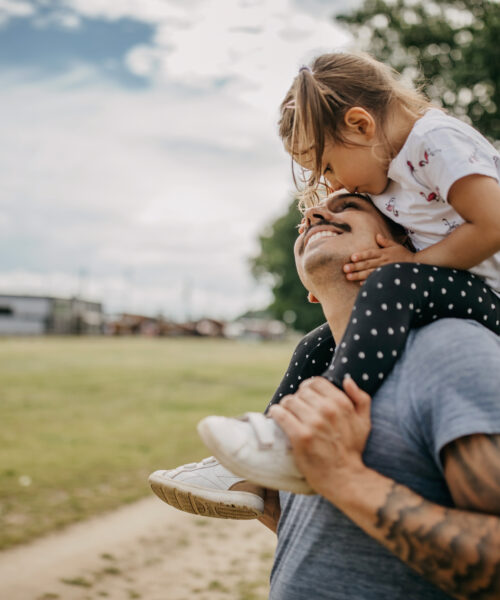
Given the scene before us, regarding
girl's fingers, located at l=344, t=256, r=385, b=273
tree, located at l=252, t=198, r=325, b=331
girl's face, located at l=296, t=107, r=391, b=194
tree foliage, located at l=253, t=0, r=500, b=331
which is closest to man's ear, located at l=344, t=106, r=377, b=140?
girl's face, located at l=296, t=107, r=391, b=194

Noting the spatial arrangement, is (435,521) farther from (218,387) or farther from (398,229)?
(218,387)

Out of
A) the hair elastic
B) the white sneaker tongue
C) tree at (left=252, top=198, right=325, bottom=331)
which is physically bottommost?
tree at (left=252, top=198, right=325, bottom=331)

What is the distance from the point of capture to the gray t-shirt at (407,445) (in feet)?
4.19

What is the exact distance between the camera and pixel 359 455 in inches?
52.6

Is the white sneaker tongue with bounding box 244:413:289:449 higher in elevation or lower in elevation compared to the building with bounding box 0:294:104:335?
higher

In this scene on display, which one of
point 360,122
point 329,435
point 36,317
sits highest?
point 360,122

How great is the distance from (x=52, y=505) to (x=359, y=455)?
20.4ft

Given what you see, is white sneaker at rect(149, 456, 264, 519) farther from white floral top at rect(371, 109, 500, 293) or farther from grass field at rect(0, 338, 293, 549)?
grass field at rect(0, 338, 293, 549)

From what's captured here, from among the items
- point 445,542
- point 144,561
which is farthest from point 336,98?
point 144,561

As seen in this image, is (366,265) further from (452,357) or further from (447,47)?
(447,47)

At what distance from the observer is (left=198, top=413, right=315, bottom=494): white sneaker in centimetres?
136

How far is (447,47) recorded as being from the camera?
16109 mm

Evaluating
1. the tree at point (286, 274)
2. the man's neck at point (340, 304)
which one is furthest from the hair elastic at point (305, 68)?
the tree at point (286, 274)

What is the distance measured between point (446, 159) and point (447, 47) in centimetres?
1619
